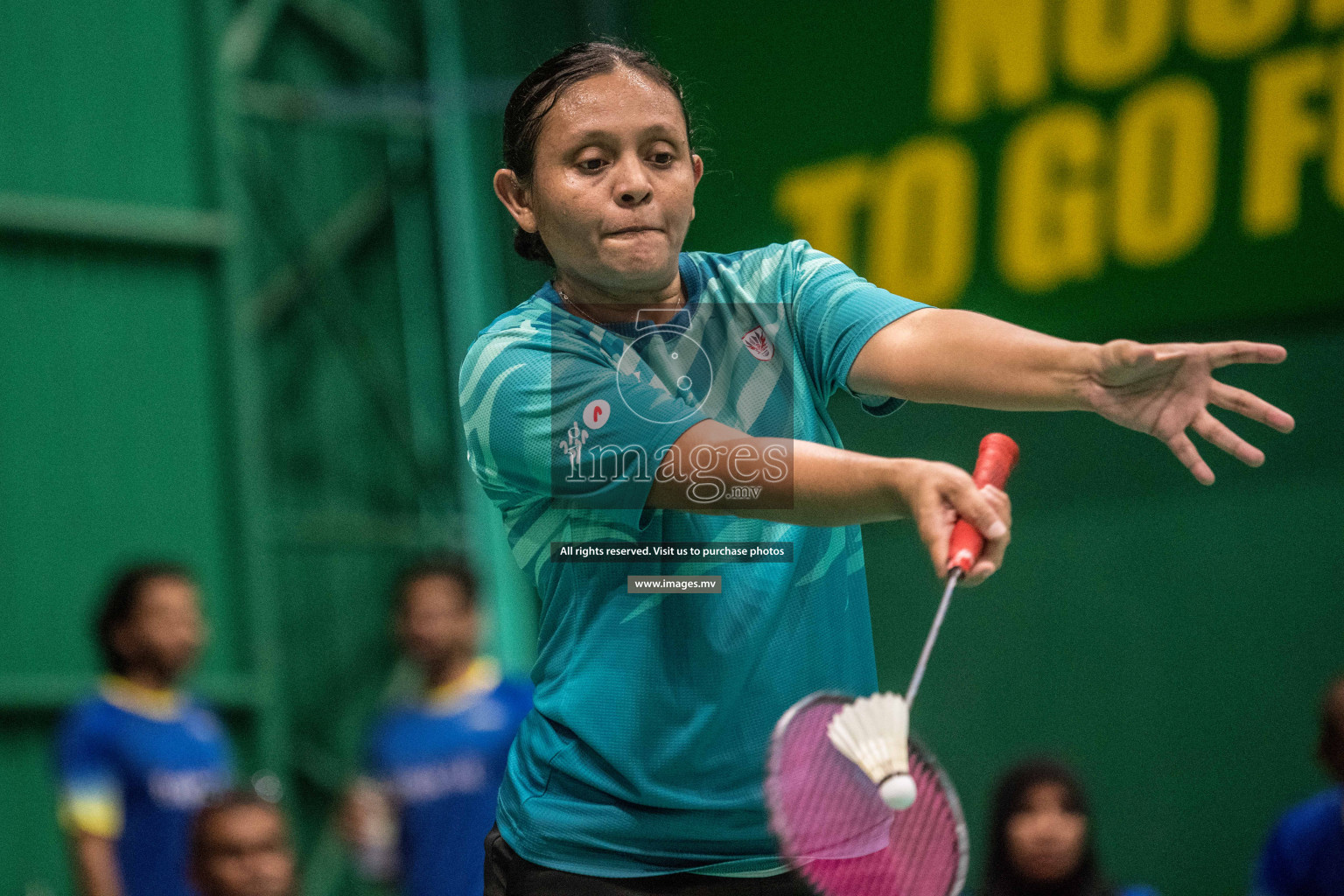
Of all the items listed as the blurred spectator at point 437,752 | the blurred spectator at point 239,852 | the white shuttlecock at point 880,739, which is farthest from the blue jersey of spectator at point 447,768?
the white shuttlecock at point 880,739

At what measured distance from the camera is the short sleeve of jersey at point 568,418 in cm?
170

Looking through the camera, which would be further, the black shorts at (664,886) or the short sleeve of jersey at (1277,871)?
the short sleeve of jersey at (1277,871)

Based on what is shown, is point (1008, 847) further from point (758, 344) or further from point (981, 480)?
point (981, 480)

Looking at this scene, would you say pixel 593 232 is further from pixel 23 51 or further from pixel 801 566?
pixel 23 51

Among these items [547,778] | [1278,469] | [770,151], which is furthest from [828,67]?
[547,778]

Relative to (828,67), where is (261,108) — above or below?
above

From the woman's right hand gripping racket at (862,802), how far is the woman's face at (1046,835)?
222 cm

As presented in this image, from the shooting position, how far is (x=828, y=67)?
5750 mm

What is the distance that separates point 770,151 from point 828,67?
385 millimetres

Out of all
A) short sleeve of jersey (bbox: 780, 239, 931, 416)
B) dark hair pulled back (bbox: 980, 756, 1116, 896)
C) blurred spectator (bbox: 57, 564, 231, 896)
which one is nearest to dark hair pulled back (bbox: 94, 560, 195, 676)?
blurred spectator (bbox: 57, 564, 231, 896)

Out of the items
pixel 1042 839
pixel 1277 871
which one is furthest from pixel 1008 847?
pixel 1277 871

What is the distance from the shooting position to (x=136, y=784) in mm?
4324

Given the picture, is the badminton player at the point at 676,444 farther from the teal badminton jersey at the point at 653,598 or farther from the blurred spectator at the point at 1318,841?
the blurred spectator at the point at 1318,841

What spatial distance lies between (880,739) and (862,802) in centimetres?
14
